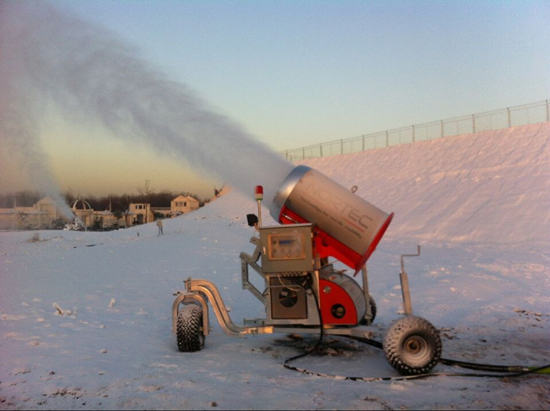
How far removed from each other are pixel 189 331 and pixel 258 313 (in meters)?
4.19

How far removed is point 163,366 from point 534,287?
11.9m

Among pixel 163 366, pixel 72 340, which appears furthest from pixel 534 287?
pixel 72 340

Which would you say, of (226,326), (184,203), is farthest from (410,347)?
(184,203)

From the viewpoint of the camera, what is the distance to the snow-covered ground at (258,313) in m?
6.19

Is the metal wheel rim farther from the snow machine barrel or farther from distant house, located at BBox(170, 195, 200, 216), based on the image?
distant house, located at BBox(170, 195, 200, 216)

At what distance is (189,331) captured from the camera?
27.4 ft

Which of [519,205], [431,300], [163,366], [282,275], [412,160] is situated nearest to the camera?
[163,366]

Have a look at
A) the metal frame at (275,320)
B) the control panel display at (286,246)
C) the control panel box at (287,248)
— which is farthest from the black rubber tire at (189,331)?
the control panel display at (286,246)

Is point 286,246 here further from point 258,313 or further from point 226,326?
point 258,313

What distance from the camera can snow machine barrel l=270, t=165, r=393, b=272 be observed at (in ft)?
27.0

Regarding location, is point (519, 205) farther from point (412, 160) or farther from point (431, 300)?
point (431, 300)

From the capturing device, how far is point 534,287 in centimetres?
1426

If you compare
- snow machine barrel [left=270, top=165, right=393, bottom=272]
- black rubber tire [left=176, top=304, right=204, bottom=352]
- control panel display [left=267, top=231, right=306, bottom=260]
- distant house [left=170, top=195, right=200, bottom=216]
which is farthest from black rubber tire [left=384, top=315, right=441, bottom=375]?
distant house [left=170, top=195, right=200, bottom=216]

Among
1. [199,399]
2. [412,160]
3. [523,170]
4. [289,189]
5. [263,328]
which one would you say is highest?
[412,160]
